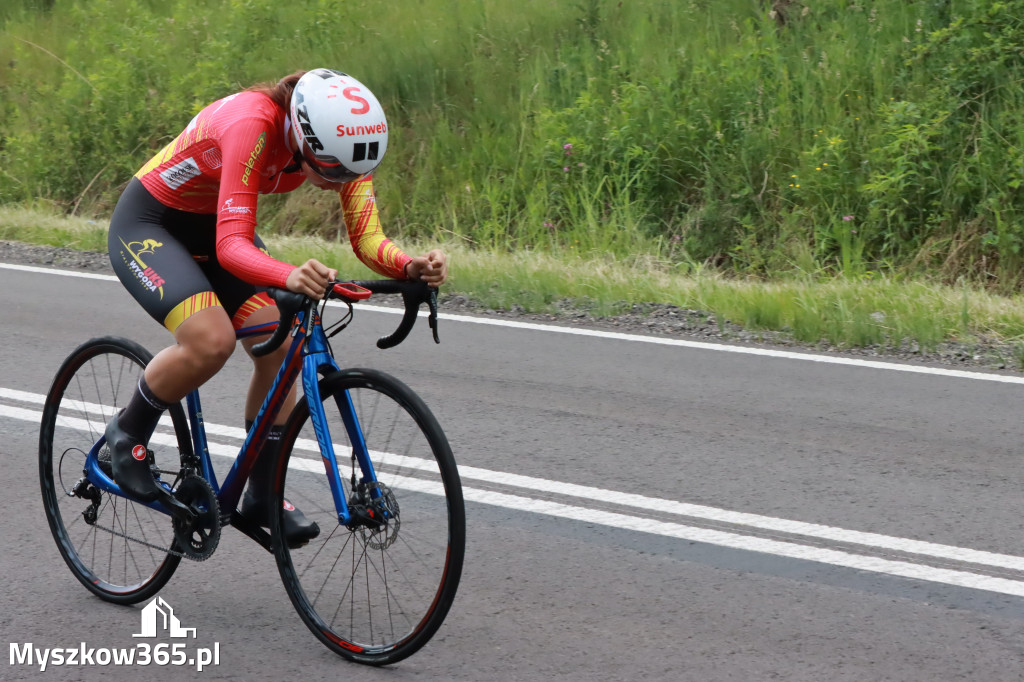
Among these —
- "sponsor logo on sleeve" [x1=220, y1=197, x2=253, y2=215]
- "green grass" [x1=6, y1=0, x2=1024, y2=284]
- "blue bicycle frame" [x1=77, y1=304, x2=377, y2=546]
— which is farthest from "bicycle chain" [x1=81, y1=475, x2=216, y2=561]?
"green grass" [x1=6, y1=0, x2=1024, y2=284]

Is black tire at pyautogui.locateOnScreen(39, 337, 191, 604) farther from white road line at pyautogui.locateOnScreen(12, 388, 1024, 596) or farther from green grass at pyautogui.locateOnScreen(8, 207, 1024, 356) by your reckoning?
green grass at pyautogui.locateOnScreen(8, 207, 1024, 356)

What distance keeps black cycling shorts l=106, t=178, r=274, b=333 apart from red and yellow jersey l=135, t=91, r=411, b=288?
→ 2.4 inches

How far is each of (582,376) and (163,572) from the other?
348cm

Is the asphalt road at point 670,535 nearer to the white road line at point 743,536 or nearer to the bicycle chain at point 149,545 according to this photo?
the white road line at point 743,536

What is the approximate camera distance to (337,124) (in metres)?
3.51

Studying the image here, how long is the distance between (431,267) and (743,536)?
1.86m

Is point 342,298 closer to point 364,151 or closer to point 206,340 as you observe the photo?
point 364,151

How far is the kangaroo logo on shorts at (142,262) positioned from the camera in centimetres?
396

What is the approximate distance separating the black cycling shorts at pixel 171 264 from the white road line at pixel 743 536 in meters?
0.61

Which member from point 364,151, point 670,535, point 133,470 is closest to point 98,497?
point 133,470

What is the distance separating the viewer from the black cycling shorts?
390 centimetres

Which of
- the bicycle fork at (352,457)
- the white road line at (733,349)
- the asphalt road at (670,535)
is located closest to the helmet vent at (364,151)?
the bicycle fork at (352,457)

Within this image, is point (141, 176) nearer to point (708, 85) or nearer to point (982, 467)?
point (982, 467)

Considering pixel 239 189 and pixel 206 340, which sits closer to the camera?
pixel 239 189
